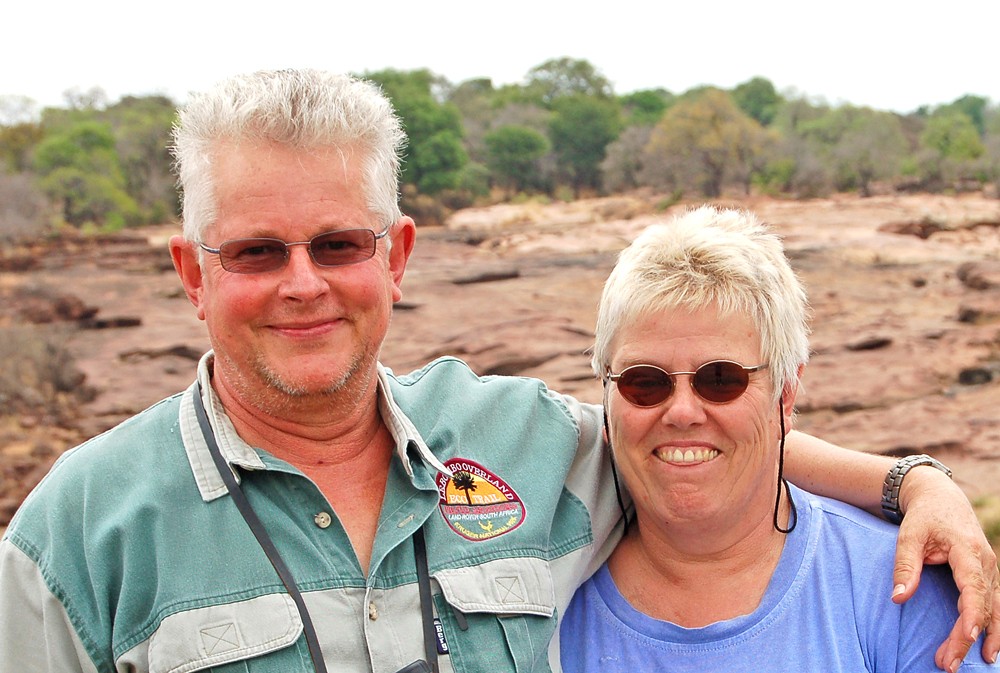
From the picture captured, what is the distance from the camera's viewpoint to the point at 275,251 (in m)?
2.16

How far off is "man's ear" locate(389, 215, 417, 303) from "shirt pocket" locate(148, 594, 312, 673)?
0.84m

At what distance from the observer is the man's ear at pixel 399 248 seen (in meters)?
2.44

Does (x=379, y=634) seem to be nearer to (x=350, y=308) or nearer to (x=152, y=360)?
(x=350, y=308)

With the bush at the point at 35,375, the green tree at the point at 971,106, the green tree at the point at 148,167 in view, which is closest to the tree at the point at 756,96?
the green tree at the point at 971,106

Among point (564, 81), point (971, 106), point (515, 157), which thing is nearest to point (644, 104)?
point (564, 81)

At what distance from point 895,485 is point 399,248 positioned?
139cm

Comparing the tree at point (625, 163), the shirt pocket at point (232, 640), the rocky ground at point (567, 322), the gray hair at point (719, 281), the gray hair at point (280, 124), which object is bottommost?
the rocky ground at point (567, 322)

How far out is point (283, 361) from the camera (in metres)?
2.21

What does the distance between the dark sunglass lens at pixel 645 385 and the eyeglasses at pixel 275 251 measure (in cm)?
71

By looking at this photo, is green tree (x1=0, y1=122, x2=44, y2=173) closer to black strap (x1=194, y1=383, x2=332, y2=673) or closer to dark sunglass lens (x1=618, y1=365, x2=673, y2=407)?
black strap (x1=194, y1=383, x2=332, y2=673)

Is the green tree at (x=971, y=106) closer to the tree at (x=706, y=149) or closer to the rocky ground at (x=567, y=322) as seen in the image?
the tree at (x=706, y=149)

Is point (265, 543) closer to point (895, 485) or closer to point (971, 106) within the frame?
point (895, 485)

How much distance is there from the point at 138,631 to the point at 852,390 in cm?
1023

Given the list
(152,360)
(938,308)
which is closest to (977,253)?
(938,308)
